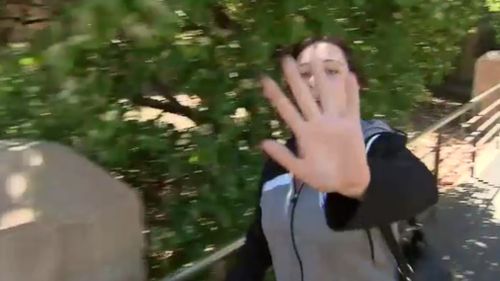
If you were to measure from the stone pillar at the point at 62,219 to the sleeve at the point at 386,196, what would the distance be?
668 mm

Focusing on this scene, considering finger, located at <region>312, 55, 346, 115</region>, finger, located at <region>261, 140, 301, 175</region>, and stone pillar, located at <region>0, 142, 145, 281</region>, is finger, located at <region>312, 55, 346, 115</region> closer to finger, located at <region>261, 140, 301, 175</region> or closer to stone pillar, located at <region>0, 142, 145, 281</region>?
finger, located at <region>261, 140, 301, 175</region>

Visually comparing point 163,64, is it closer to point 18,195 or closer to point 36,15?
point 36,15

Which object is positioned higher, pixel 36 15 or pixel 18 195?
pixel 36 15

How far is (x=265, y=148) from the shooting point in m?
2.12

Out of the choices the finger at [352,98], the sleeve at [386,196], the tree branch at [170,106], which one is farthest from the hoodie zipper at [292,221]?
the tree branch at [170,106]

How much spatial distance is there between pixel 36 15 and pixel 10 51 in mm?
252

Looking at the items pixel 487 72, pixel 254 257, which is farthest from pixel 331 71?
pixel 487 72

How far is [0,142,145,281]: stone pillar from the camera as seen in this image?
2.29m

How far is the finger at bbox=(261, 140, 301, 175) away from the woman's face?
0.14 metres

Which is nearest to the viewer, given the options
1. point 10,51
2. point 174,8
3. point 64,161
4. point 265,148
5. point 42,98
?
point 265,148

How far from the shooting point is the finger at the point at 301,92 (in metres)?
1.98

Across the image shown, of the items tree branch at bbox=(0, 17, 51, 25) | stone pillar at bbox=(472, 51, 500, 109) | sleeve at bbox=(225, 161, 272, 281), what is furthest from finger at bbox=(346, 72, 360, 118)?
stone pillar at bbox=(472, 51, 500, 109)

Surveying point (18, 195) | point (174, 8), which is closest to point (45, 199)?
point (18, 195)

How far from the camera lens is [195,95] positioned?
3541 millimetres
